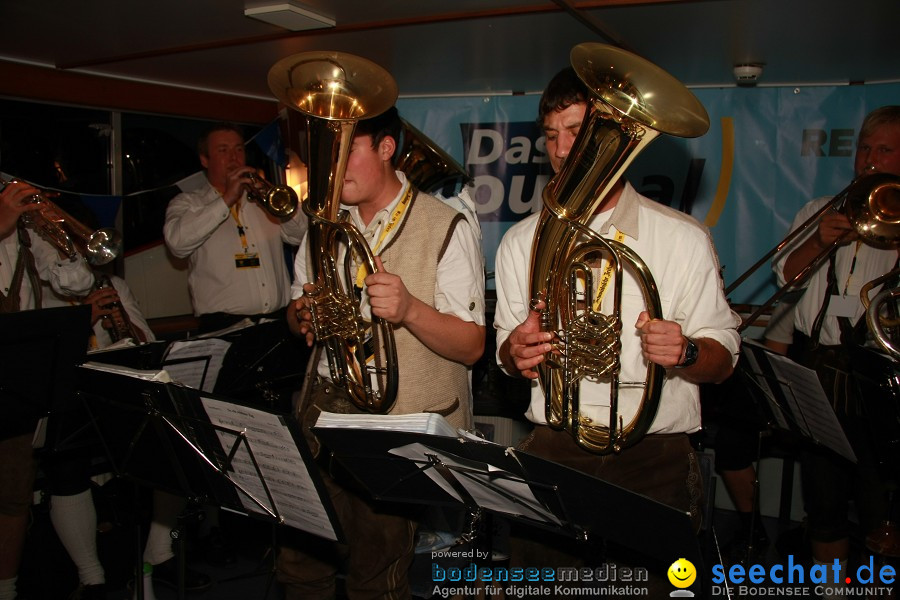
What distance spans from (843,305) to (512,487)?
2.45m

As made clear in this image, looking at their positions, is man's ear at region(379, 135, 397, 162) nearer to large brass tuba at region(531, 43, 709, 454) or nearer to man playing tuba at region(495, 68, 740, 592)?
man playing tuba at region(495, 68, 740, 592)

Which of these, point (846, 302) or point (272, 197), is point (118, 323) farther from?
point (846, 302)

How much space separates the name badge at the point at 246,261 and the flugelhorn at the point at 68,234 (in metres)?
0.92

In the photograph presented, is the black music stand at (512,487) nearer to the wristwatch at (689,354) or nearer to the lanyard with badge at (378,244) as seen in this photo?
the wristwatch at (689,354)

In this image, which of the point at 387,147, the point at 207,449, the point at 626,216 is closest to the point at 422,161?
the point at 387,147

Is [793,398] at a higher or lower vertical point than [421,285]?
lower

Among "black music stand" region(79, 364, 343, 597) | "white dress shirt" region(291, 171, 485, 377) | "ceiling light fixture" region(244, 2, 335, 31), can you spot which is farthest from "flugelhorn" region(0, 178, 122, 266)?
"white dress shirt" region(291, 171, 485, 377)

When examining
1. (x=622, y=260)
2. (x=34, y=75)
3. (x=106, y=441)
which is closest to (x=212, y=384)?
(x=106, y=441)

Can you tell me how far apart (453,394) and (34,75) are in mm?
3674

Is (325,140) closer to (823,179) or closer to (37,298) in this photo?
(37,298)

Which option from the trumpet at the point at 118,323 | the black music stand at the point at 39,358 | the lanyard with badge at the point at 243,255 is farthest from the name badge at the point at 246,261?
the black music stand at the point at 39,358

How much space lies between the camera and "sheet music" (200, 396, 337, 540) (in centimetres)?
221

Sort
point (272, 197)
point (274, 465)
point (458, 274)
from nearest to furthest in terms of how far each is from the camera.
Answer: point (274, 465), point (458, 274), point (272, 197)

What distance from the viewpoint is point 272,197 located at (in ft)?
16.2
